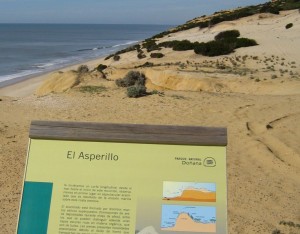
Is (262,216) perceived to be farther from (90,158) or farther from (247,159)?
(90,158)

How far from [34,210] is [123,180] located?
0.69 meters

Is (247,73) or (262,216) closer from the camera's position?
(262,216)

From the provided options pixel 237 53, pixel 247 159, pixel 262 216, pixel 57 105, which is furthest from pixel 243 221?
pixel 237 53

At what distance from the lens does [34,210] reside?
11.7ft

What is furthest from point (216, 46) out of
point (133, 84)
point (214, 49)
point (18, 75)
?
point (18, 75)

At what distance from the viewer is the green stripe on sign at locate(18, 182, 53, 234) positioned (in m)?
3.53

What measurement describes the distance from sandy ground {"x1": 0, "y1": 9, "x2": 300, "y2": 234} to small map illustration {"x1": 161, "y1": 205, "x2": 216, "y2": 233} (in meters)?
2.56

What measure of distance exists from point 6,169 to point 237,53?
56.1 feet

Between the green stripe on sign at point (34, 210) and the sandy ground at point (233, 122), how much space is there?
2531 millimetres

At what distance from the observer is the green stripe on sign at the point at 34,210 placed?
3.53 metres

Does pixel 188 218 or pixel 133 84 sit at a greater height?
pixel 133 84

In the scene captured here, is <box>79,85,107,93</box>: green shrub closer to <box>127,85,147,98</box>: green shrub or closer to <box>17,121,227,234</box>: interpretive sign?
<box>127,85,147,98</box>: green shrub

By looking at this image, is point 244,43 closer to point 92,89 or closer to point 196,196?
point 92,89

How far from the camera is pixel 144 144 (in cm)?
367
